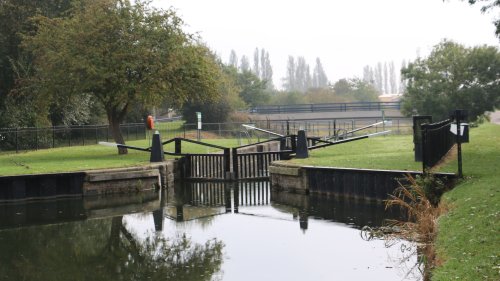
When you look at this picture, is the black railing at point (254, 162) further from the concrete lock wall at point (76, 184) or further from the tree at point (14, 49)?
the tree at point (14, 49)

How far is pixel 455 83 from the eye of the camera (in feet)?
152

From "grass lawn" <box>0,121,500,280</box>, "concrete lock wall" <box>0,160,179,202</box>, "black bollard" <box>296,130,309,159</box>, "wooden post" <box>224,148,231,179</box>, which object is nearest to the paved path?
"grass lawn" <box>0,121,500,280</box>

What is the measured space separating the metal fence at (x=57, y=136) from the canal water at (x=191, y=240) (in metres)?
13.4

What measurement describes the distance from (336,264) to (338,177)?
7572 mm

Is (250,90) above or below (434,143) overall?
above

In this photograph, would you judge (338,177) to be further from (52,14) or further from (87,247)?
(52,14)

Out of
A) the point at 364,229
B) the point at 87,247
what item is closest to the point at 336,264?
the point at 364,229

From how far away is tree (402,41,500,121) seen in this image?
4500 centimetres

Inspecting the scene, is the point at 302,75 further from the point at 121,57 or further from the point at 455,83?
the point at 121,57

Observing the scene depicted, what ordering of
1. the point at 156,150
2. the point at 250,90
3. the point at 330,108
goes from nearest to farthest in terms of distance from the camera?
the point at 156,150
the point at 330,108
the point at 250,90

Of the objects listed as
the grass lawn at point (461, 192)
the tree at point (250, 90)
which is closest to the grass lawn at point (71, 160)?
the grass lawn at point (461, 192)

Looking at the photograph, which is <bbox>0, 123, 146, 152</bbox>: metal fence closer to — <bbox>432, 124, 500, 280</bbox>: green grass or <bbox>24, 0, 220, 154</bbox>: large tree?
<bbox>24, 0, 220, 154</bbox>: large tree

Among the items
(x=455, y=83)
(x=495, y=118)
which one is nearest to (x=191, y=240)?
(x=455, y=83)

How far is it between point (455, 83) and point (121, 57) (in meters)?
29.1
